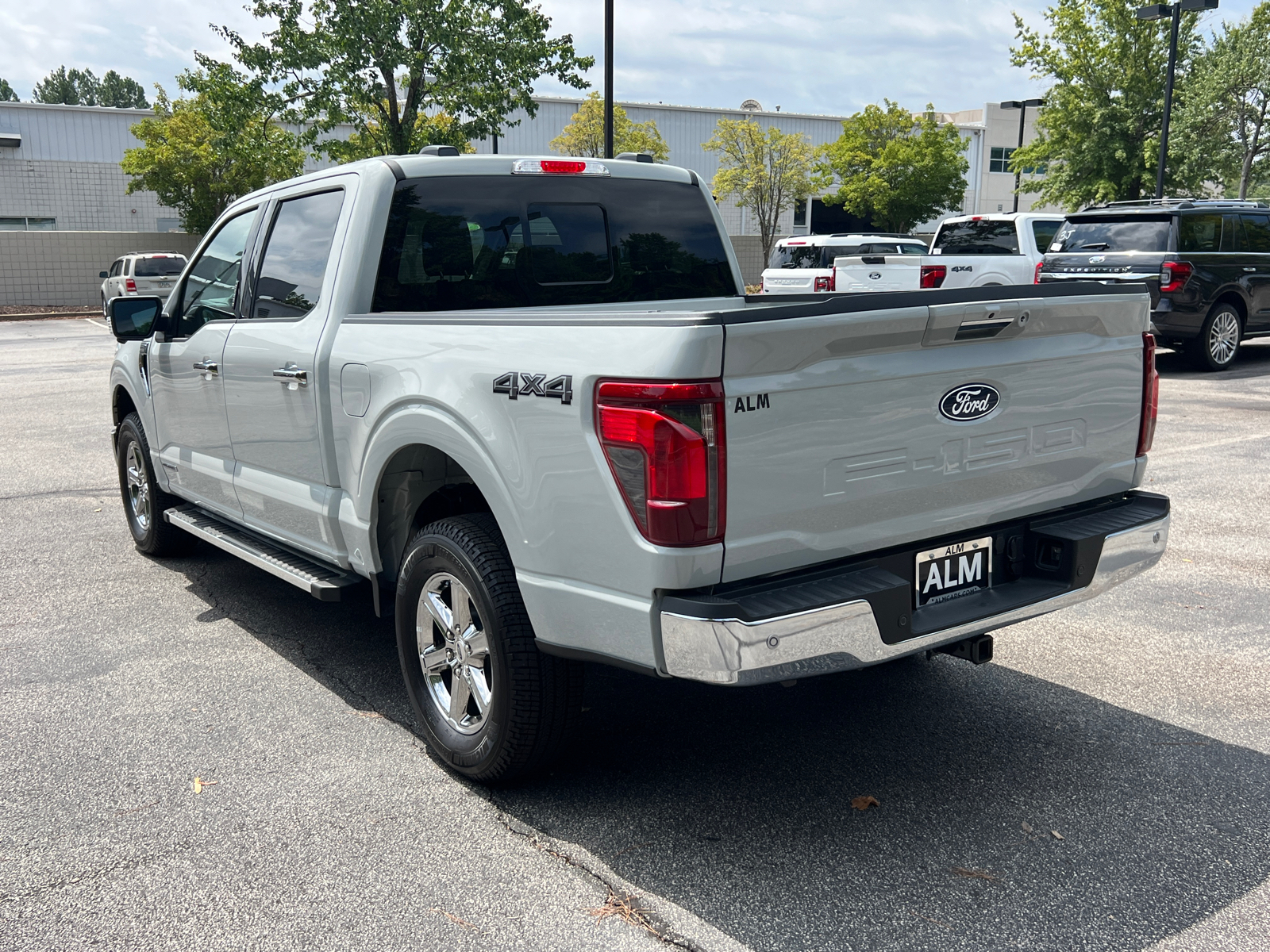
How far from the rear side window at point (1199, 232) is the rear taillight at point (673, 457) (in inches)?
511

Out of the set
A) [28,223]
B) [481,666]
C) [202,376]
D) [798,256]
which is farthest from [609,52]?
[28,223]

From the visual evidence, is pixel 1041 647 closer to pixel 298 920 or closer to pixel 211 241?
pixel 298 920

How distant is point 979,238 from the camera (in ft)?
57.8

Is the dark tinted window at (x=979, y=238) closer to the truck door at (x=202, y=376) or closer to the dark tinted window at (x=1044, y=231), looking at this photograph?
the dark tinted window at (x=1044, y=231)

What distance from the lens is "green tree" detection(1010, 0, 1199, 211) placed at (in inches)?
1314

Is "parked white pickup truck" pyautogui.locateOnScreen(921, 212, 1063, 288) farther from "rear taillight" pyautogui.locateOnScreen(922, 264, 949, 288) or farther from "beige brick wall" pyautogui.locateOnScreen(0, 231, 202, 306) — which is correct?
"beige brick wall" pyautogui.locateOnScreen(0, 231, 202, 306)

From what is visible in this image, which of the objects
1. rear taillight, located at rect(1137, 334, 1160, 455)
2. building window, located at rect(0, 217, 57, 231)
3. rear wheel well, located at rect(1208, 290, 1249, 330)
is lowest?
rear wheel well, located at rect(1208, 290, 1249, 330)

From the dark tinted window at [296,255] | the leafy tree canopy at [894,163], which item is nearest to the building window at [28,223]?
the leafy tree canopy at [894,163]

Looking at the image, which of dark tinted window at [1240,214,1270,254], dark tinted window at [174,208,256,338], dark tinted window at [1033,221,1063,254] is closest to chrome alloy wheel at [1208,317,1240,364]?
dark tinted window at [1240,214,1270,254]

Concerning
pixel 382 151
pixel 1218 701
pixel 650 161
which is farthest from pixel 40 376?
pixel 1218 701

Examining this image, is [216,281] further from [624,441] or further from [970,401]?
[970,401]

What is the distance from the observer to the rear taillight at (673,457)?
277 centimetres

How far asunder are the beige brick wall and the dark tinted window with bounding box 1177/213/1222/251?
98.3 ft

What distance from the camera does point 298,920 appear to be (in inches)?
114
